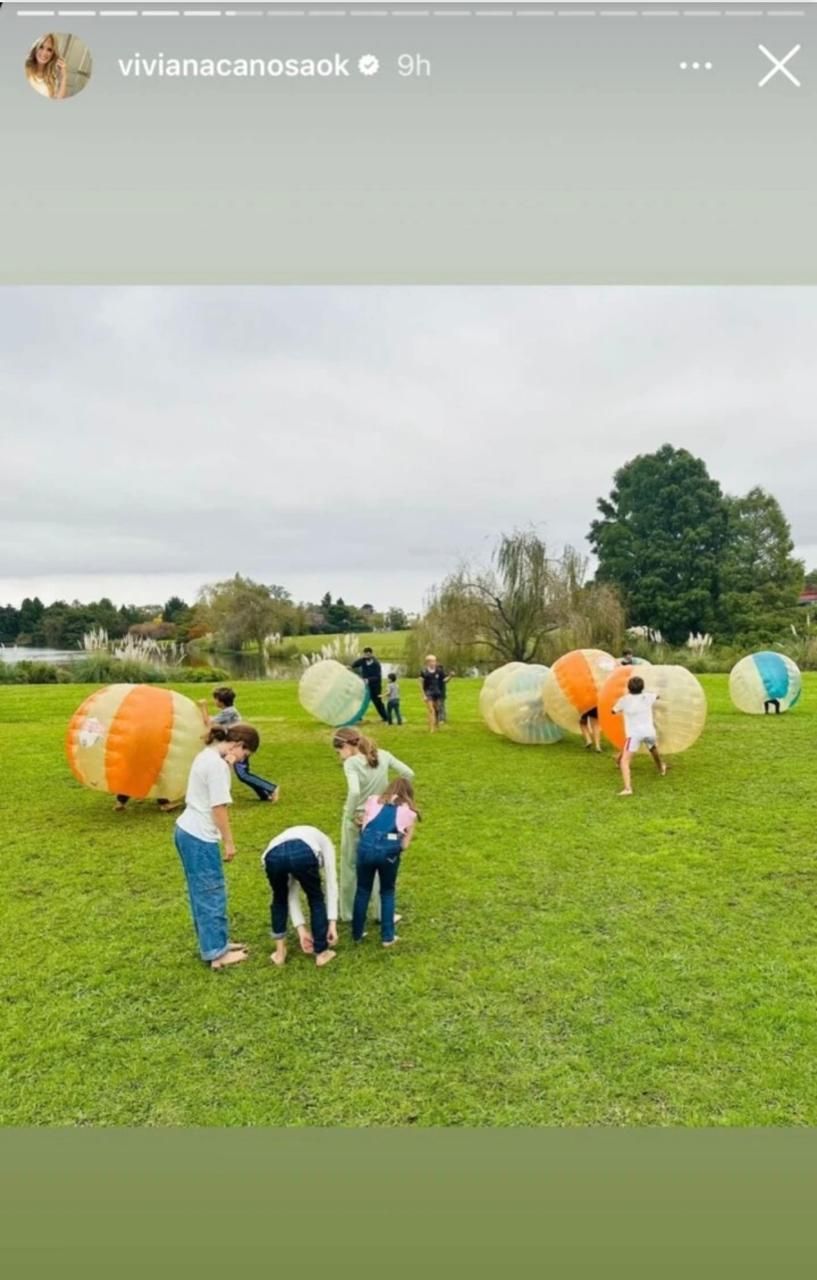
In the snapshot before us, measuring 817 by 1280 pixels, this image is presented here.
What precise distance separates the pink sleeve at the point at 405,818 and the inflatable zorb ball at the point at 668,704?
3.31 metres

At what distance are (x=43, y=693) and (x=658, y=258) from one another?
6.25m

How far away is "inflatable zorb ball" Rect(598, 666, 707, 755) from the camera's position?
5859mm

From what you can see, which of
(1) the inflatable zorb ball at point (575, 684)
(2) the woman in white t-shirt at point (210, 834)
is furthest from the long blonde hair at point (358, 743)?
(1) the inflatable zorb ball at point (575, 684)

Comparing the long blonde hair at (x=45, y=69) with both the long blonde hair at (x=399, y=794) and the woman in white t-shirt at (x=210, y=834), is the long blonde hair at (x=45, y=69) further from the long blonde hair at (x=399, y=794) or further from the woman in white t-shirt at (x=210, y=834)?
the long blonde hair at (x=399, y=794)

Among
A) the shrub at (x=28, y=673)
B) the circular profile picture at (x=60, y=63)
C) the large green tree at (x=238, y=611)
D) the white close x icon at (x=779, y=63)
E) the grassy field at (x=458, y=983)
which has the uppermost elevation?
the circular profile picture at (x=60, y=63)

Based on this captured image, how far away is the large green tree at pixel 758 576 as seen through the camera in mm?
9641

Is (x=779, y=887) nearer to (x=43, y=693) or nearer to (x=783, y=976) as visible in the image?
(x=783, y=976)

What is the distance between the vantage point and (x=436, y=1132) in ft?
7.40

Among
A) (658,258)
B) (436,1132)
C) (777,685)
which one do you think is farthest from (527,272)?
(777,685)

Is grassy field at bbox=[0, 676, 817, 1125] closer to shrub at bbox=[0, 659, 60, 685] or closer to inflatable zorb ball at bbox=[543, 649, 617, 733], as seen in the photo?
shrub at bbox=[0, 659, 60, 685]

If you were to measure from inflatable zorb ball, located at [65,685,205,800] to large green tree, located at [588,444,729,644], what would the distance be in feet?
26.4

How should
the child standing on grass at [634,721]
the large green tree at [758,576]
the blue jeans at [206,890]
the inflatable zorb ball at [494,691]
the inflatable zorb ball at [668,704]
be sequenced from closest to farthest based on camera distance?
the blue jeans at [206,890] < the child standing on grass at [634,721] < the inflatable zorb ball at [668,704] < the inflatable zorb ball at [494,691] < the large green tree at [758,576]

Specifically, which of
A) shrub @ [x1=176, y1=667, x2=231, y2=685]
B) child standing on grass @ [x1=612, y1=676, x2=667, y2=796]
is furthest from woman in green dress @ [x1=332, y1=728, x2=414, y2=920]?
shrub @ [x1=176, y1=667, x2=231, y2=685]

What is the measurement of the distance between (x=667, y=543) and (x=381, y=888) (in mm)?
11322
